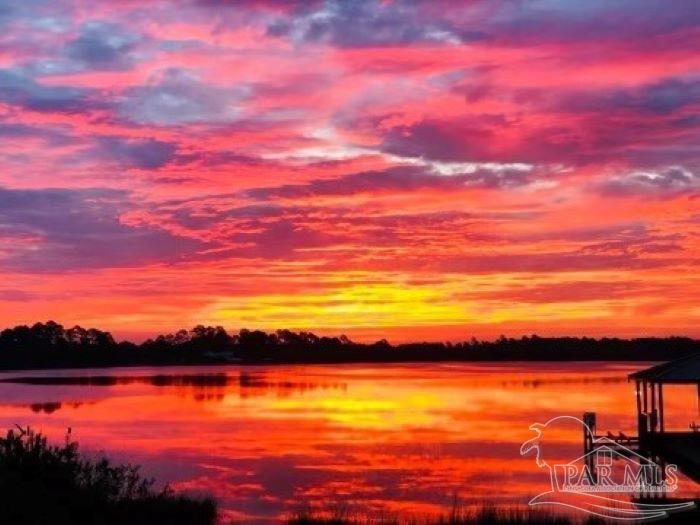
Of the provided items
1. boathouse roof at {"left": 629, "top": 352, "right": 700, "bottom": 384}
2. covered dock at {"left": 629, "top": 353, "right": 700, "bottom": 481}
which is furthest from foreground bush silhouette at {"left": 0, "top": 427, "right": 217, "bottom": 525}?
boathouse roof at {"left": 629, "top": 352, "right": 700, "bottom": 384}

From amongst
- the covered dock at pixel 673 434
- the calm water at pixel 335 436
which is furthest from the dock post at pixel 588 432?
the covered dock at pixel 673 434

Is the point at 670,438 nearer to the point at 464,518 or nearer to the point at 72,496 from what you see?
the point at 464,518

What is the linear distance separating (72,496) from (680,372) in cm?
1853

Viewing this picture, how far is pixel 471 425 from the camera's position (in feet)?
130

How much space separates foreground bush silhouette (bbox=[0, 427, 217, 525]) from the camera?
14508 millimetres

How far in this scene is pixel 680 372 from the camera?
26.5 metres

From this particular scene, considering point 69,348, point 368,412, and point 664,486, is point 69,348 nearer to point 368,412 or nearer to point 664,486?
point 368,412

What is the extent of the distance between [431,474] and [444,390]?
44.0 meters

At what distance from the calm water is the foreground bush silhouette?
257 centimetres

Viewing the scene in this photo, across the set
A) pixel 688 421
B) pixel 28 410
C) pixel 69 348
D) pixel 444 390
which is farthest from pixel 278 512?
pixel 69 348

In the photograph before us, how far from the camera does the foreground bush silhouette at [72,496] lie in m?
14.5

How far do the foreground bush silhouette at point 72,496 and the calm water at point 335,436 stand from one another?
2572 mm

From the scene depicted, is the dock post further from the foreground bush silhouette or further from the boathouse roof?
the foreground bush silhouette

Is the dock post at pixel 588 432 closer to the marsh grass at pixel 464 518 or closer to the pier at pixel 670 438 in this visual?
the pier at pixel 670 438
